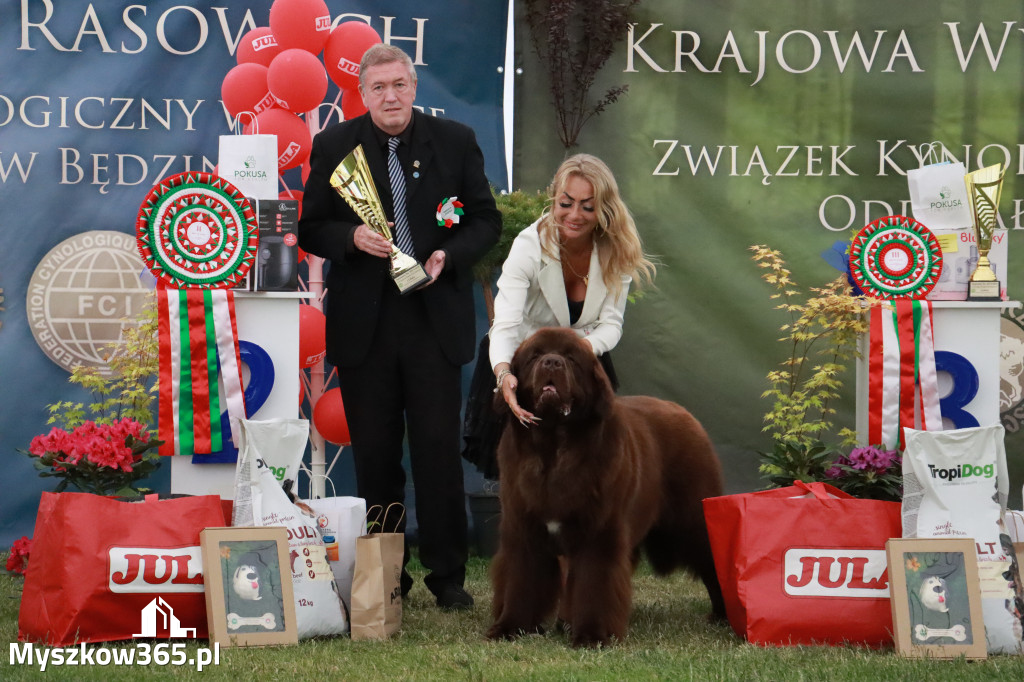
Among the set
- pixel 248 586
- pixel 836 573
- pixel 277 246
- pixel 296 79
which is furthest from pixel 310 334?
pixel 836 573

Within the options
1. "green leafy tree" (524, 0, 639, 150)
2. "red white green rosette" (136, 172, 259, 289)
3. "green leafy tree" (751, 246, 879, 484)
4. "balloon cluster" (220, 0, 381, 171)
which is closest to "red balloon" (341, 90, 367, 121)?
"balloon cluster" (220, 0, 381, 171)

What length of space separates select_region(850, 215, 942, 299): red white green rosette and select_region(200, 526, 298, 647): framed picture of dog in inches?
90.7

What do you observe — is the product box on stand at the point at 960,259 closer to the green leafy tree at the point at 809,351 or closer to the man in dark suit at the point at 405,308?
the green leafy tree at the point at 809,351

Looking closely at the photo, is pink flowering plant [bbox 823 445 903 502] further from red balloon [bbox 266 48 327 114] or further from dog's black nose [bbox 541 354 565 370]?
red balloon [bbox 266 48 327 114]

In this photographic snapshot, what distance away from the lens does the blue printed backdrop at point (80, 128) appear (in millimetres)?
5629

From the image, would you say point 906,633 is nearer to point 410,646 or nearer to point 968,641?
point 968,641

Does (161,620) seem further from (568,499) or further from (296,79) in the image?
(296,79)

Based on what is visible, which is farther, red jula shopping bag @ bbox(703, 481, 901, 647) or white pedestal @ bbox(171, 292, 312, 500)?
white pedestal @ bbox(171, 292, 312, 500)

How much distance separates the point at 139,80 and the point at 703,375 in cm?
327

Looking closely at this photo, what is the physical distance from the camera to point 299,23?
5.11 m

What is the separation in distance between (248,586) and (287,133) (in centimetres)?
247

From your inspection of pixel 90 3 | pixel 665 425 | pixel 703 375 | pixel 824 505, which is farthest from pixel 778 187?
pixel 90 3

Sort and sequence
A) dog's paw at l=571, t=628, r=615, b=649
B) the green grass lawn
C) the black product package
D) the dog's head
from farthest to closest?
the black product package, dog's paw at l=571, t=628, r=615, b=649, the dog's head, the green grass lawn

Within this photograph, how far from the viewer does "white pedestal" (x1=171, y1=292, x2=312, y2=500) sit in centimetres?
386
